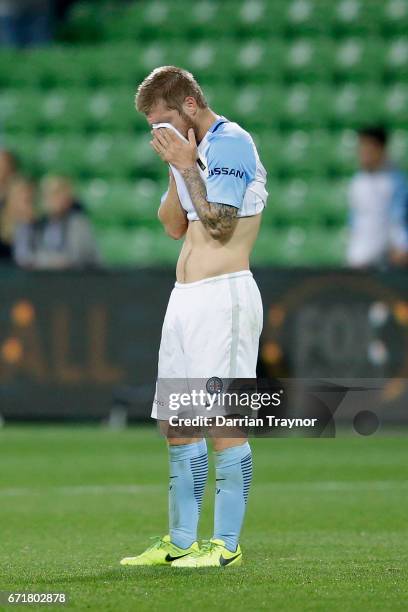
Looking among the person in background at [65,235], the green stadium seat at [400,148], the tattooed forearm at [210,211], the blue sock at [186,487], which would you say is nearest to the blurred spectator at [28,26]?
the green stadium seat at [400,148]

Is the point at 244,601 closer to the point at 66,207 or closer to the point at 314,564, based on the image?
the point at 314,564

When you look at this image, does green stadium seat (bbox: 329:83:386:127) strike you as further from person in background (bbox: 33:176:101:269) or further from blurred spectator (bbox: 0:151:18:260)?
person in background (bbox: 33:176:101:269)

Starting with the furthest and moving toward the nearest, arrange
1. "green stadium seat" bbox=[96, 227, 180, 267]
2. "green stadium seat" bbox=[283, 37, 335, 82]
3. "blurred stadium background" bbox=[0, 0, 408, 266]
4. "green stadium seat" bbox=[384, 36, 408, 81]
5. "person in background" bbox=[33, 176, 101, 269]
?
"green stadium seat" bbox=[283, 37, 335, 82]
"green stadium seat" bbox=[384, 36, 408, 81]
"blurred stadium background" bbox=[0, 0, 408, 266]
"green stadium seat" bbox=[96, 227, 180, 267]
"person in background" bbox=[33, 176, 101, 269]

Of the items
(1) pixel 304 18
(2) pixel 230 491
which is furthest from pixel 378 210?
(2) pixel 230 491

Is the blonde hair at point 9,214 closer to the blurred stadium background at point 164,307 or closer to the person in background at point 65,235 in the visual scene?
the person in background at point 65,235

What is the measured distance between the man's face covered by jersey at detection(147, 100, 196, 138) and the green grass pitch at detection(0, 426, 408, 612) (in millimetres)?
1592

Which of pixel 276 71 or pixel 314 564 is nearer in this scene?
pixel 314 564

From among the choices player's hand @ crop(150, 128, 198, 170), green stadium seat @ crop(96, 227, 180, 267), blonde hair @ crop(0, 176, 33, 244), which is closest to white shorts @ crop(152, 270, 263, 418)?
player's hand @ crop(150, 128, 198, 170)

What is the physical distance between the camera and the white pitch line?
26.7ft

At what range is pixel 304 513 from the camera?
723cm

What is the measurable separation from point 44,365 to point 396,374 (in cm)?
294

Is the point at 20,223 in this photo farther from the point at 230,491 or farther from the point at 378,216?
the point at 230,491

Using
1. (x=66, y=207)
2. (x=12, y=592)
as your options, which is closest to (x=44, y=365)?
(x=66, y=207)

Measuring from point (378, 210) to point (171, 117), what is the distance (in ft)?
23.1
